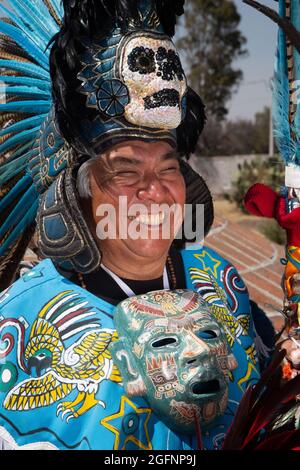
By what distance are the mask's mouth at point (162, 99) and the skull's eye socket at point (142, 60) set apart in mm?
64

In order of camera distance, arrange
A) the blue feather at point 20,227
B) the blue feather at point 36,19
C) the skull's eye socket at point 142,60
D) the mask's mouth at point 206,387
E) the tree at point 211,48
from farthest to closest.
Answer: the tree at point 211,48, the blue feather at point 20,227, the blue feather at point 36,19, the skull's eye socket at point 142,60, the mask's mouth at point 206,387

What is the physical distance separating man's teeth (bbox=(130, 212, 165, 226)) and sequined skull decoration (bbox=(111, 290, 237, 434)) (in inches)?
8.4

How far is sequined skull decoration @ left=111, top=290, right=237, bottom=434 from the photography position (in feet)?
4.72

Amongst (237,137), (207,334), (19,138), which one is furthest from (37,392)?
(237,137)

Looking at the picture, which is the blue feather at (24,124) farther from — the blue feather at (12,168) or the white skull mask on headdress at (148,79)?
→ the white skull mask on headdress at (148,79)

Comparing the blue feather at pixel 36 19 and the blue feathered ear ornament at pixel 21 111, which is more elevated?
the blue feather at pixel 36 19

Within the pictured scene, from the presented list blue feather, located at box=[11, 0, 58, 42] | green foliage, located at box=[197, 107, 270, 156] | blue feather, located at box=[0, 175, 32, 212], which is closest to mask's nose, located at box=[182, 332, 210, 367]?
blue feather, located at box=[0, 175, 32, 212]

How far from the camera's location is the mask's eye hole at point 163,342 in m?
1.46

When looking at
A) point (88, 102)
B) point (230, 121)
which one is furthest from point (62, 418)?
point (230, 121)

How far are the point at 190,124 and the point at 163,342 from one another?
2.19 ft

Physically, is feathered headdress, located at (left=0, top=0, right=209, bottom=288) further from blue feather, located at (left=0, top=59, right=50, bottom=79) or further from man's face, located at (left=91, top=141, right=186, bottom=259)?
blue feather, located at (left=0, top=59, right=50, bottom=79)

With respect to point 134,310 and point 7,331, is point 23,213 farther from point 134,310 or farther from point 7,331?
point 134,310

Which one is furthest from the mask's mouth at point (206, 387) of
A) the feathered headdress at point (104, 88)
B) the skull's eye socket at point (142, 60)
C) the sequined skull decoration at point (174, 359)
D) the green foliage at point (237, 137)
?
the green foliage at point (237, 137)

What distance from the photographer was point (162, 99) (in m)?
1.56
